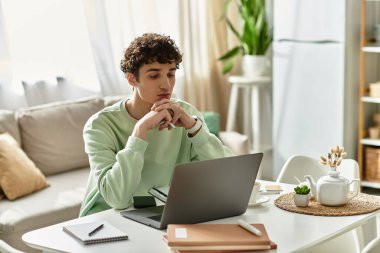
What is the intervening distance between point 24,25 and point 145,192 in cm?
215

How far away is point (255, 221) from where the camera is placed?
2377 millimetres

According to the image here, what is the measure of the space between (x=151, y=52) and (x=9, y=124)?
1747 mm

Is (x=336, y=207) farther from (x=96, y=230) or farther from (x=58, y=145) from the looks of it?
(x=58, y=145)

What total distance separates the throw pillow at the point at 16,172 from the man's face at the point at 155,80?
1.42 meters

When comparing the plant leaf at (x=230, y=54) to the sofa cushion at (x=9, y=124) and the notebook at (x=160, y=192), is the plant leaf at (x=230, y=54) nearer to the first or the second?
the sofa cushion at (x=9, y=124)

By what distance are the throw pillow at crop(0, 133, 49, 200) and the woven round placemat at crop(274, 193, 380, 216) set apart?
1.72 m

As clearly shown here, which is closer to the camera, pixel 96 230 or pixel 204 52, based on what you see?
pixel 96 230

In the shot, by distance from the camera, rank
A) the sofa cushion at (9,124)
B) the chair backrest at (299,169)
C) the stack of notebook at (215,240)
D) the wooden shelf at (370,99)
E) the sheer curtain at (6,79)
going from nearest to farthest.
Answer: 1. the stack of notebook at (215,240)
2. the chair backrest at (299,169)
3. the sofa cushion at (9,124)
4. the sheer curtain at (6,79)
5. the wooden shelf at (370,99)

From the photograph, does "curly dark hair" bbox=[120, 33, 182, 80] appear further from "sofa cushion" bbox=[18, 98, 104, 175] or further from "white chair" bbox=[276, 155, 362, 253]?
"sofa cushion" bbox=[18, 98, 104, 175]

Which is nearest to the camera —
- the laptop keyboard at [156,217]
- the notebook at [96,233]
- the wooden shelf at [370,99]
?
the notebook at [96,233]

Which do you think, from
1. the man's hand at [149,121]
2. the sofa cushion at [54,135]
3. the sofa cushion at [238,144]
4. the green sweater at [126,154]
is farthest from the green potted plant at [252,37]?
the man's hand at [149,121]

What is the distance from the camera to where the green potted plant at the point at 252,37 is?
5297 mm

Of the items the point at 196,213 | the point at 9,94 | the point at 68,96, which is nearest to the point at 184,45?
the point at 68,96

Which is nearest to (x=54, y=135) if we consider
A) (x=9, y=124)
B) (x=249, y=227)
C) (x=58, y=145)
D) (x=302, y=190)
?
(x=58, y=145)
